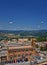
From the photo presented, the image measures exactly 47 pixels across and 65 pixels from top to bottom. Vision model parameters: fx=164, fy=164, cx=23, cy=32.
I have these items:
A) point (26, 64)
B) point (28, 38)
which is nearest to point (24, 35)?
point (28, 38)

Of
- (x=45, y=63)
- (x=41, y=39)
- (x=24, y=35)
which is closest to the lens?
(x=45, y=63)

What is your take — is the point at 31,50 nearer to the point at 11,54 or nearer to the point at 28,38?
the point at 11,54

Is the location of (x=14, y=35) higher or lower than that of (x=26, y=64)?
higher

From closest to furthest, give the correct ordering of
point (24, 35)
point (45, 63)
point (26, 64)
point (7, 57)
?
point (45, 63) → point (26, 64) → point (7, 57) → point (24, 35)

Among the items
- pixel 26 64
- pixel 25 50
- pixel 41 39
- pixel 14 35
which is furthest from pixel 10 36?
pixel 26 64

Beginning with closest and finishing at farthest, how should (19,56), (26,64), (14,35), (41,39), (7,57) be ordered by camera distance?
(26,64)
(7,57)
(19,56)
(41,39)
(14,35)

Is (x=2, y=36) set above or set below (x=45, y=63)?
above

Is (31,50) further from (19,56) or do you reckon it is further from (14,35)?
(14,35)

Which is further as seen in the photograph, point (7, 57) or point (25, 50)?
point (25, 50)

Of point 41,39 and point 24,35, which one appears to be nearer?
point 41,39
